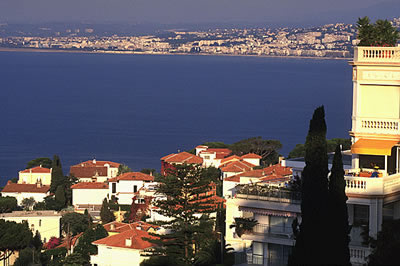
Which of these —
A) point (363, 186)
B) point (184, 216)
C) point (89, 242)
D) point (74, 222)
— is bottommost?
point (74, 222)

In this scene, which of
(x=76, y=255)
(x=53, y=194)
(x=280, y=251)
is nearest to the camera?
(x=280, y=251)

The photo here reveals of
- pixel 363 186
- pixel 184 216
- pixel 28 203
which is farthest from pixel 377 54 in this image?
pixel 28 203

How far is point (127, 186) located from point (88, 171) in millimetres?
8513

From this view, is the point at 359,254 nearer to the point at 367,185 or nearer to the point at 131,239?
the point at 367,185

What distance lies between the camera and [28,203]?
47.5 m

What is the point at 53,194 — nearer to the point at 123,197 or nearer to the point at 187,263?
the point at 123,197

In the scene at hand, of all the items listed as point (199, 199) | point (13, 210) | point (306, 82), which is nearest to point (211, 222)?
point (199, 199)

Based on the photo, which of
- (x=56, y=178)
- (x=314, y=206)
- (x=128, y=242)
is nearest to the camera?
(x=314, y=206)

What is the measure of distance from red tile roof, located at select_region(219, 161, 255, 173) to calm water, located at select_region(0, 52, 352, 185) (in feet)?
81.7

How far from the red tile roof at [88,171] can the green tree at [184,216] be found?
34.5 meters

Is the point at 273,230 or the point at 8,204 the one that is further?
the point at 8,204

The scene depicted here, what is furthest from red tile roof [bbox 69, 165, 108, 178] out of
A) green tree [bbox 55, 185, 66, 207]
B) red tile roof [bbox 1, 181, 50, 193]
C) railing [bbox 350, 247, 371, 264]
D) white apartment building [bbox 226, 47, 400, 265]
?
railing [bbox 350, 247, 371, 264]

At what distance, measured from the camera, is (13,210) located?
45438 mm

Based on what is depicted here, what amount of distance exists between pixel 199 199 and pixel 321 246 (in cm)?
744
